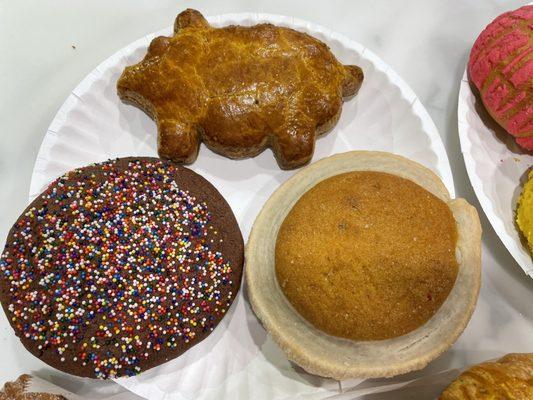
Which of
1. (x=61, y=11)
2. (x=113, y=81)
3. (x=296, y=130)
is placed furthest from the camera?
Answer: (x=61, y=11)

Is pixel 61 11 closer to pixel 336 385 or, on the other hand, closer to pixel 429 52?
pixel 429 52

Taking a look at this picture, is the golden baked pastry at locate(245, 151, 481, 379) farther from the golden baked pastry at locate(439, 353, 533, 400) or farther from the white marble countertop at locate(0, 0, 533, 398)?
the white marble countertop at locate(0, 0, 533, 398)

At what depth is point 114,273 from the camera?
1312 mm

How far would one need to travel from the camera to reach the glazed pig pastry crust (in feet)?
4.61

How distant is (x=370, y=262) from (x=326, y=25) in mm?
1006

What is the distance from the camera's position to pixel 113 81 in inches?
61.0

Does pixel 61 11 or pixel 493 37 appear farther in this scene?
pixel 61 11

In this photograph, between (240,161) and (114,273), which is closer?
(114,273)

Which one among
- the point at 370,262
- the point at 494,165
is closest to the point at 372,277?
the point at 370,262

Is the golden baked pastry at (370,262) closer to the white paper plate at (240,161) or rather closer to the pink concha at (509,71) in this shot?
the white paper plate at (240,161)

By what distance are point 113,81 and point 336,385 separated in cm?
118

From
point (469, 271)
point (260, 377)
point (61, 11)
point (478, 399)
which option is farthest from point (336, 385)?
point (61, 11)

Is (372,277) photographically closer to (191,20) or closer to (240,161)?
(240,161)

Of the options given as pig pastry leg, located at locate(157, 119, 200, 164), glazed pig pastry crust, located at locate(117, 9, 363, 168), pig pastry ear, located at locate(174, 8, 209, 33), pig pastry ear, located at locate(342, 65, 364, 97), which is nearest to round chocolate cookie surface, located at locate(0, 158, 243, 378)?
pig pastry leg, located at locate(157, 119, 200, 164)
